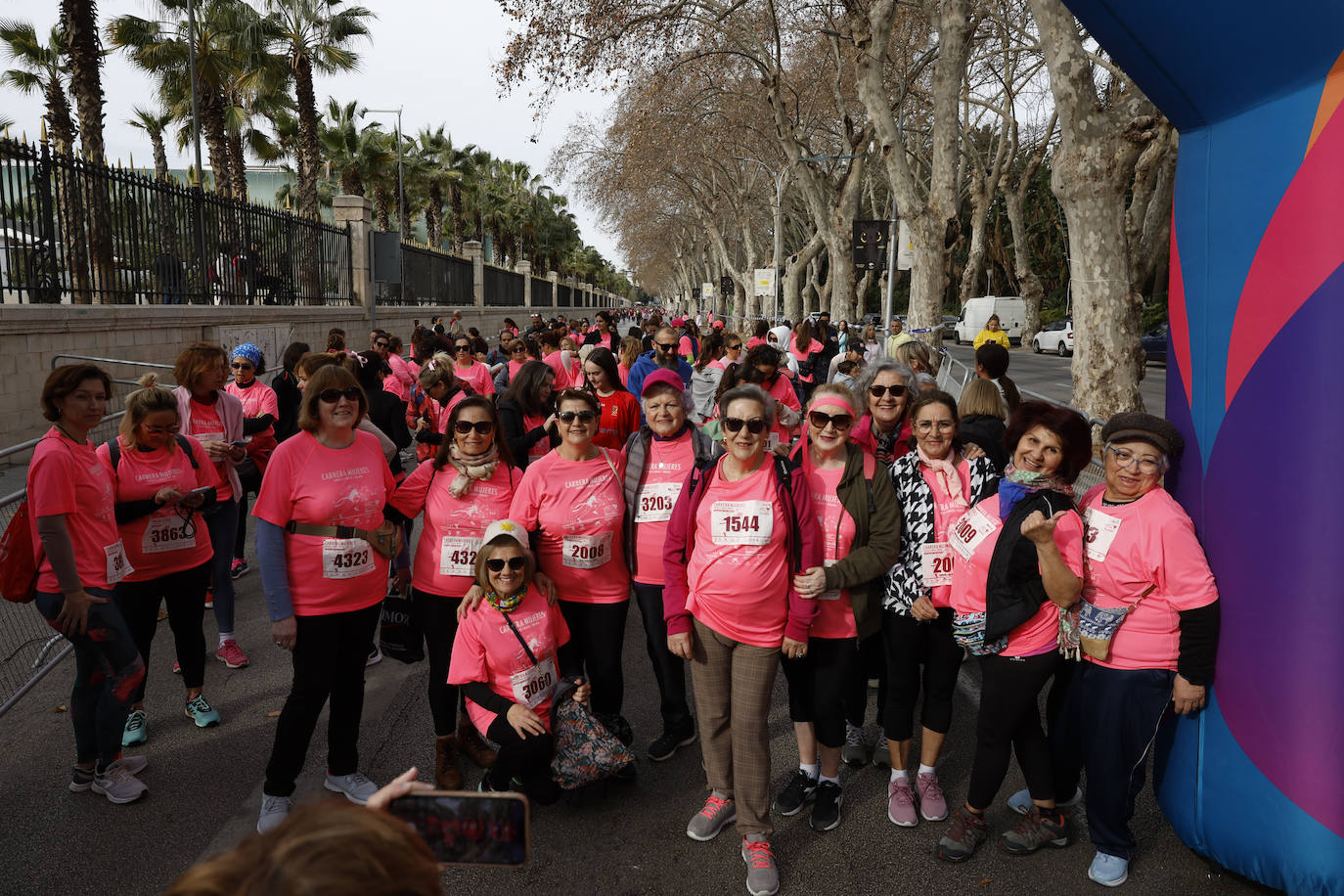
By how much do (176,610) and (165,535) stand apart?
44 centimetres

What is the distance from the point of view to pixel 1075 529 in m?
3.16

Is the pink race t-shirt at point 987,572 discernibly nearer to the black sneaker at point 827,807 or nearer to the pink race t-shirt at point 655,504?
the black sneaker at point 827,807

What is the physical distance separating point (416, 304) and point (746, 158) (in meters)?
19.1

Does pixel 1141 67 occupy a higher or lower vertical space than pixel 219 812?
higher

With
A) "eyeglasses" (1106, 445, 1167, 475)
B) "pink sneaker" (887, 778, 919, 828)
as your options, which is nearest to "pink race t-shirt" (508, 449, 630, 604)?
"pink sneaker" (887, 778, 919, 828)

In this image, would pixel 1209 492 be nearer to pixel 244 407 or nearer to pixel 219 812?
pixel 219 812

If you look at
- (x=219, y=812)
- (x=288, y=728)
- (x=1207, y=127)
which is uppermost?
(x=1207, y=127)

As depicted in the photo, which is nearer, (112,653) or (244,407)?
(112,653)

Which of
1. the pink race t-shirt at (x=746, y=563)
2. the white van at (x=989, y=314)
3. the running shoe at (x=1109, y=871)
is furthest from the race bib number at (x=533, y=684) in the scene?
the white van at (x=989, y=314)

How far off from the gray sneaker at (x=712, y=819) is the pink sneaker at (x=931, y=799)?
77 cm

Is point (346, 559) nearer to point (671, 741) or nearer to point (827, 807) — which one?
point (671, 741)

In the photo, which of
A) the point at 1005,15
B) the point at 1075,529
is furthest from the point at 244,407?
the point at 1005,15

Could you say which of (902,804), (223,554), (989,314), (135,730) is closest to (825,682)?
(902,804)

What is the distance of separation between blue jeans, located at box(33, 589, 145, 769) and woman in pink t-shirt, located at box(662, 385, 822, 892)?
2192mm
